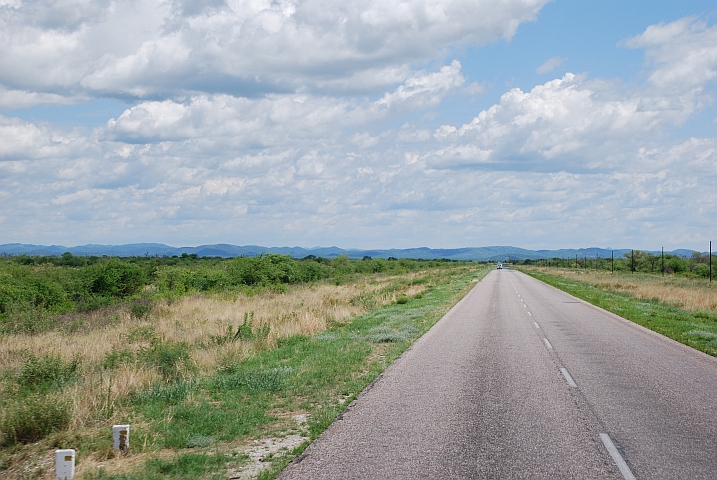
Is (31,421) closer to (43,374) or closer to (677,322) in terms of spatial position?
(43,374)

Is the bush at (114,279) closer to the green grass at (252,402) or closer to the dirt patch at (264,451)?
the green grass at (252,402)

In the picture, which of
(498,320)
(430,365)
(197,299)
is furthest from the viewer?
(197,299)

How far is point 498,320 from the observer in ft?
73.3

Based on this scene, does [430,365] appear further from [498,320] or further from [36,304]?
[36,304]

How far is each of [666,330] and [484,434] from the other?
15116 mm

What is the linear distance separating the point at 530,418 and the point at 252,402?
429 centimetres

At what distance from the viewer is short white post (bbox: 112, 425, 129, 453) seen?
6629 mm

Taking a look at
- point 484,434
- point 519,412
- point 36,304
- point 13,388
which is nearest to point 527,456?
point 484,434

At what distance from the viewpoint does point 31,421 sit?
703 cm

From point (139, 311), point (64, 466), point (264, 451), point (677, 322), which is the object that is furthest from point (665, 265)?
point (64, 466)

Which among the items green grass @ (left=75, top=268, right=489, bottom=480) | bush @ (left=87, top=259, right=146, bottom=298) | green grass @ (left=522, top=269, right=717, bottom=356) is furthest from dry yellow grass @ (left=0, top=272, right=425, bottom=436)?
green grass @ (left=522, top=269, right=717, bottom=356)

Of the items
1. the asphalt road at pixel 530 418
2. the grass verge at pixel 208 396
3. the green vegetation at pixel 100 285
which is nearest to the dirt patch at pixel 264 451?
the grass verge at pixel 208 396

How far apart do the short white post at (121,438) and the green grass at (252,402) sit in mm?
132

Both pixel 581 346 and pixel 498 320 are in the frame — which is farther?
pixel 498 320
